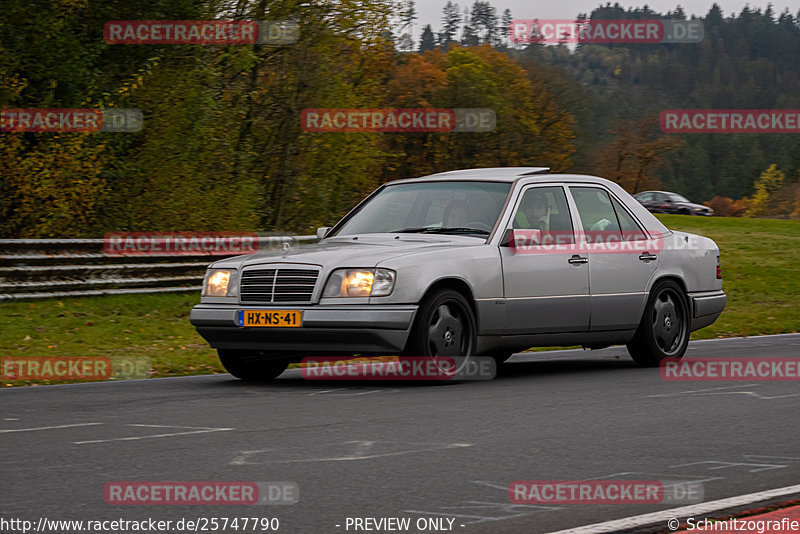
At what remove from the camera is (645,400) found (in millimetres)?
9102

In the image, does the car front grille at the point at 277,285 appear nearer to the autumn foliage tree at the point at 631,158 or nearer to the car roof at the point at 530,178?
the car roof at the point at 530,178

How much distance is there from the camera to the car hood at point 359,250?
9.70 m

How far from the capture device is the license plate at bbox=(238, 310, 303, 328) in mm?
9547

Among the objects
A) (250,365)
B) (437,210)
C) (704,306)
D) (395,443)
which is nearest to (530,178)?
(437,210)

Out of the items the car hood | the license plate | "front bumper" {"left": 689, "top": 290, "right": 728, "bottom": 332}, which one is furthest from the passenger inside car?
the license plate

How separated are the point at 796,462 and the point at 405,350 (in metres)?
3.69

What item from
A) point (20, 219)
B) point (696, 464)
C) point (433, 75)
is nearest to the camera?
point (696, 464)

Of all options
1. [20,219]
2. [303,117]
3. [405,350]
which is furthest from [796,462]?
[303,117]

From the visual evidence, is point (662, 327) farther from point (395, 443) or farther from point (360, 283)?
point (395, 443)

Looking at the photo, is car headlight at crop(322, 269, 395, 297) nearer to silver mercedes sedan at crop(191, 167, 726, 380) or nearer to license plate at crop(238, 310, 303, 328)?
silver mercedes sedan at crop(191, 167, 726, 380)

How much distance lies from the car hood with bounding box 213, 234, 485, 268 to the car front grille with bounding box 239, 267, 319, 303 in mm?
97

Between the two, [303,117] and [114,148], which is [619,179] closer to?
[303,117]

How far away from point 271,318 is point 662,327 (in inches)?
168

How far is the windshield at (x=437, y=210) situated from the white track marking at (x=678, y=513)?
5248mm
